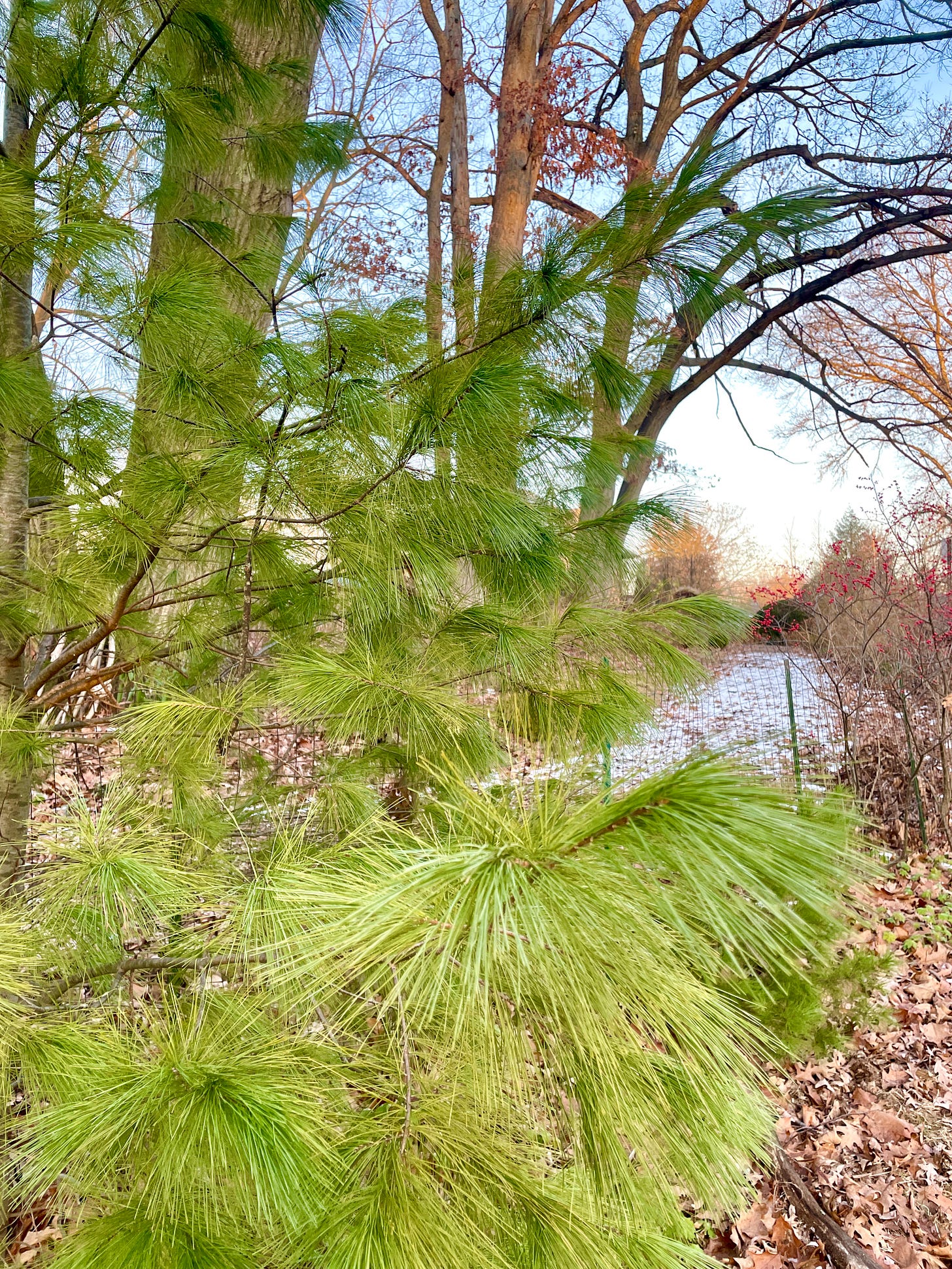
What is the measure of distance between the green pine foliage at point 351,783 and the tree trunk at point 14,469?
30 millimetres

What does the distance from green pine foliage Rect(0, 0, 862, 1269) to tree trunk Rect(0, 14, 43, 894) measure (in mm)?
30

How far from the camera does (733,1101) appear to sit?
892mm

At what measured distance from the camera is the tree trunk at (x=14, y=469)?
5.87 feet

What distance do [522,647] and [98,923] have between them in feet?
3.62

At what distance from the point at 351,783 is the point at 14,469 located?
1130mm

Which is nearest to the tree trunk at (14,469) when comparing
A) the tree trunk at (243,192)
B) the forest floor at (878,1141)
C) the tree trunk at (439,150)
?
the tree trunk at (243,192)

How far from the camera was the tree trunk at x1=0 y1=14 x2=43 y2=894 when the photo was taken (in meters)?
1.79

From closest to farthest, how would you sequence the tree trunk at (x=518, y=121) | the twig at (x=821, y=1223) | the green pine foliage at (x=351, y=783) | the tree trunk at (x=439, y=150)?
the green pine foliage at (x=351, y=783) < the twig at (x=821, y=1223) < the tree trunk at (x=518, y=121) < the tree trunk at (x=439, y=150)

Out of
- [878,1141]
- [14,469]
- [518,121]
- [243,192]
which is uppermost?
[518,121]

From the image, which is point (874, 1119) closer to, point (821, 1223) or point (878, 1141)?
point (878, 1141)

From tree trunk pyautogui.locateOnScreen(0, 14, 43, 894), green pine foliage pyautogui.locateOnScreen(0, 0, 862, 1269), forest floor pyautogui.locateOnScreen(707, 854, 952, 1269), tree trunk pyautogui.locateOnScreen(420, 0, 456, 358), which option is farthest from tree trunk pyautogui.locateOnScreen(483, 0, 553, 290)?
forest floor pyautogui.locateOnScreen(707, 854, 952, 1269)

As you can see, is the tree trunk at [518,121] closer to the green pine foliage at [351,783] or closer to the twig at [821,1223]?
the green pine foliage at [351,783]

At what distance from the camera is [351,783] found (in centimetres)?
191

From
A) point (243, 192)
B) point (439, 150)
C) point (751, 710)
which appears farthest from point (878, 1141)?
point (439, 150)
